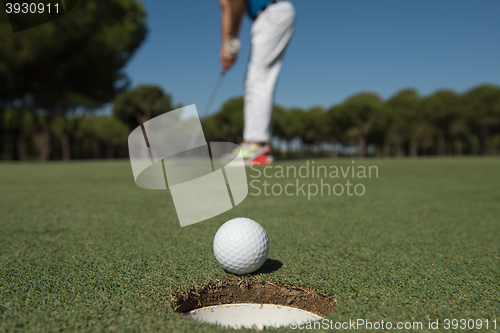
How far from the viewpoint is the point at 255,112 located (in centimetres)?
411

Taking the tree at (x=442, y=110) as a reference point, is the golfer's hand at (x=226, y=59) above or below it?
below

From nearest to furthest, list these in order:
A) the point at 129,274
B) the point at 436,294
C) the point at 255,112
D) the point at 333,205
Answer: the point at 436,294, the point at 129,274, the point at 333,205, the point at 255,112

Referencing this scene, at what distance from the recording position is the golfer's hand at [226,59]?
4.29 metres

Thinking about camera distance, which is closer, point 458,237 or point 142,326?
point 142,326

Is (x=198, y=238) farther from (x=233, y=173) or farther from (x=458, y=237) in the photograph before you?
(x=233, y=173)

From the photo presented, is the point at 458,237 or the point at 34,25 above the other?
the point at 34,25

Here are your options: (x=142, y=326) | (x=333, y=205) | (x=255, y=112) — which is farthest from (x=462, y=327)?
(x=255, y=112)

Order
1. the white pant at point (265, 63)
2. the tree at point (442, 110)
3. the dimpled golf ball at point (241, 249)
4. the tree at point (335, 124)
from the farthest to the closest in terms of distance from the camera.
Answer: the tree at point (335, 124) → the tree at point (442, 110) → the white pant at point (265, 63) → the dimpled golf ball at point (241, 249)

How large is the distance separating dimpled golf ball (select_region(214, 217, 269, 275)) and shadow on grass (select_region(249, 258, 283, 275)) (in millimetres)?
28

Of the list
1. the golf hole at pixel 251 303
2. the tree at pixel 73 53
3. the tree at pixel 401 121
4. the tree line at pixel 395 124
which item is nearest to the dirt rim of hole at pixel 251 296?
the golf hole at pixel 251 303

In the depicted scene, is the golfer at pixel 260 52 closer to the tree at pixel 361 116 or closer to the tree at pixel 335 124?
the tree at pixel 361 116

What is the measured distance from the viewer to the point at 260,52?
13.3ft

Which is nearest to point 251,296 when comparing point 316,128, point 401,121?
point 401,121

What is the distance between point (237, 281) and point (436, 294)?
774 millimetres
